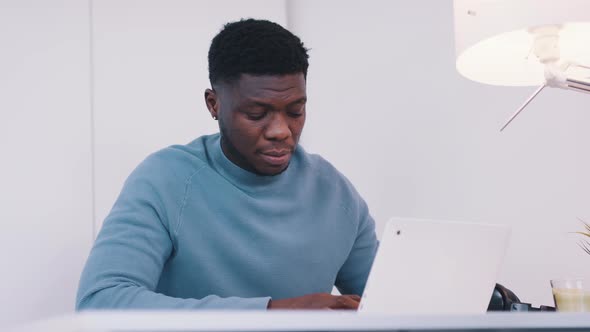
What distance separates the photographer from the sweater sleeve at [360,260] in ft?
5.29

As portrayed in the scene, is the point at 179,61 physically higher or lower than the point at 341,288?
higher

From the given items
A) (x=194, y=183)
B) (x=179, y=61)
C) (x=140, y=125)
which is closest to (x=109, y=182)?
(x=140, y=125)

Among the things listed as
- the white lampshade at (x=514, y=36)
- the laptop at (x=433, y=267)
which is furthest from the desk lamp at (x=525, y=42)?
the laptop at (x=433, y=267)

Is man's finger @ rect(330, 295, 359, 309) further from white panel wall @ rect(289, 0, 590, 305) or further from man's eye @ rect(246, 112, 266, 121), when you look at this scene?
white panel wall @ rect(289, 0, 590, 305)

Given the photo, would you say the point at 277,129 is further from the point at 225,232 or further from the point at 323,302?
the point at 323,302

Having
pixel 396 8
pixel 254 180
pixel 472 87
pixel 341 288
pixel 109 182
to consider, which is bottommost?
pixel 341 288

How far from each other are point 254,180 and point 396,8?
1015mm

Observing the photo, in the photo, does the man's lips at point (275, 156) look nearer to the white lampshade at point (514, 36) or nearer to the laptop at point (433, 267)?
the white lampshade at point (514, 36)

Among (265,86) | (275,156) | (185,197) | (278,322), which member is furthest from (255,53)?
(278,322)

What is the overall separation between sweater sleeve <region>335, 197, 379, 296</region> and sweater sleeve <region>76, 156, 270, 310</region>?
48cm

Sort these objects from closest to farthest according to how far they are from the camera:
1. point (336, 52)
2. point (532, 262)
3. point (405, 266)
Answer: point (405, 266), point (532, 262), point (336, 52)

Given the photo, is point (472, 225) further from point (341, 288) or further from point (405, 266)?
point (341, 288)

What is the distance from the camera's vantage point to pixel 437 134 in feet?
6.56

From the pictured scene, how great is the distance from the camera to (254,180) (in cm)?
147
